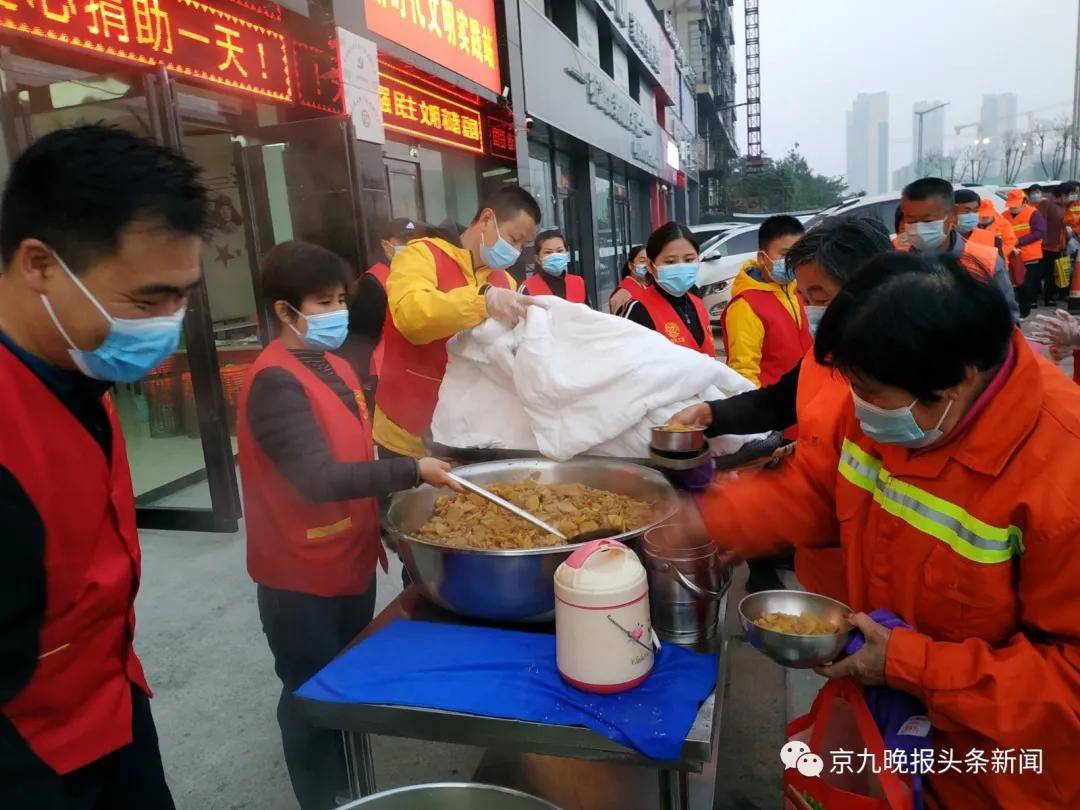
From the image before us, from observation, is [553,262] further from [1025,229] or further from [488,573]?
[1025,229]

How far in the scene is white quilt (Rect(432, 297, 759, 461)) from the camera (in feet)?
7.82

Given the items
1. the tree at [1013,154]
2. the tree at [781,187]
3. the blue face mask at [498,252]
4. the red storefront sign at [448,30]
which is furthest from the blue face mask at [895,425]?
the tree at [1013,154]

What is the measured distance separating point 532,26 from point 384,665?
10.00 metres

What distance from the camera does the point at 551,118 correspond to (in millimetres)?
10742

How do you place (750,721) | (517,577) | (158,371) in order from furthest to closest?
(158,371) → (750,721) → (517,577)

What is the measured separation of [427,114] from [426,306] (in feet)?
17.1

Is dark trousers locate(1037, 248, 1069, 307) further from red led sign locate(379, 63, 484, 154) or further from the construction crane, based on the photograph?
the construction crane

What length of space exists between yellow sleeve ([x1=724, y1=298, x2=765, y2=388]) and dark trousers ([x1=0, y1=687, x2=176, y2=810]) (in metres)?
2.93

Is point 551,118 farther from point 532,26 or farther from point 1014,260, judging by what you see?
point 1014,260

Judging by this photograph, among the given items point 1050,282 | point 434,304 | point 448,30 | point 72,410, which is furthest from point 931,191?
point 1050,282

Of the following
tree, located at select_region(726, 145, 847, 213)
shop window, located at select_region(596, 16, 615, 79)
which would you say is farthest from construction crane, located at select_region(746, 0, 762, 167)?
shop window, located at select_region(596, 16, 615, 79)

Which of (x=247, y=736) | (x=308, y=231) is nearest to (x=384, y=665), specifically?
(x=247, y=736)

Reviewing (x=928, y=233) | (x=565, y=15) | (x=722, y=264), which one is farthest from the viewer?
(x=565, y=15)

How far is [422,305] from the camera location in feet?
8.61
